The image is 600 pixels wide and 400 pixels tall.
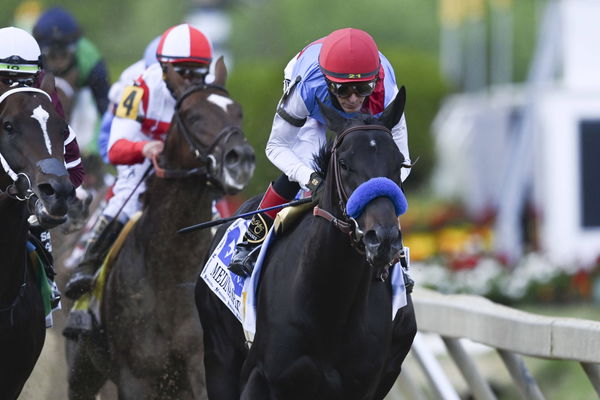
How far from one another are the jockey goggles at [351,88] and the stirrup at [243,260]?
0.91 meters

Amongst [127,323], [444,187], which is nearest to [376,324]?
[127,323]

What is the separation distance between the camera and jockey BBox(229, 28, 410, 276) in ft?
19.1

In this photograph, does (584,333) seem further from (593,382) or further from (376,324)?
(376,324)

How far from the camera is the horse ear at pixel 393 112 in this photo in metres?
5.62

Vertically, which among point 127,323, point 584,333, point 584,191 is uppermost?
point 584,333

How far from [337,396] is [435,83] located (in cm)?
2512

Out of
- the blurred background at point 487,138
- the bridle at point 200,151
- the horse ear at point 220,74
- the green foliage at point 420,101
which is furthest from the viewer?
the green foliage at point 420,101

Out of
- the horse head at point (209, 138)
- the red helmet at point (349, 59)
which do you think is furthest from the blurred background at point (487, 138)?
the red helmet at point (349, 59)

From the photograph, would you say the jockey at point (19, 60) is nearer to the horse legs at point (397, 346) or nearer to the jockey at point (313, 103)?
the jockey at point (313, 103)

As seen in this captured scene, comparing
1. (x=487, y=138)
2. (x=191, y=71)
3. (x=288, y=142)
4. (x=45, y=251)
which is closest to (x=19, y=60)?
(x=45, y=251)

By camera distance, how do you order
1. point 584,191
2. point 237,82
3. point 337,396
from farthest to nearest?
1. point 237,82
2. point 584,191
3. point 337,396

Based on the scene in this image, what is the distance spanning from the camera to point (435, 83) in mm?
30484

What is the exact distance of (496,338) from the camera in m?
6.86

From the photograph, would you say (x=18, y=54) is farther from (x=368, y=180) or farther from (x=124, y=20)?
(x=124, y=20)
